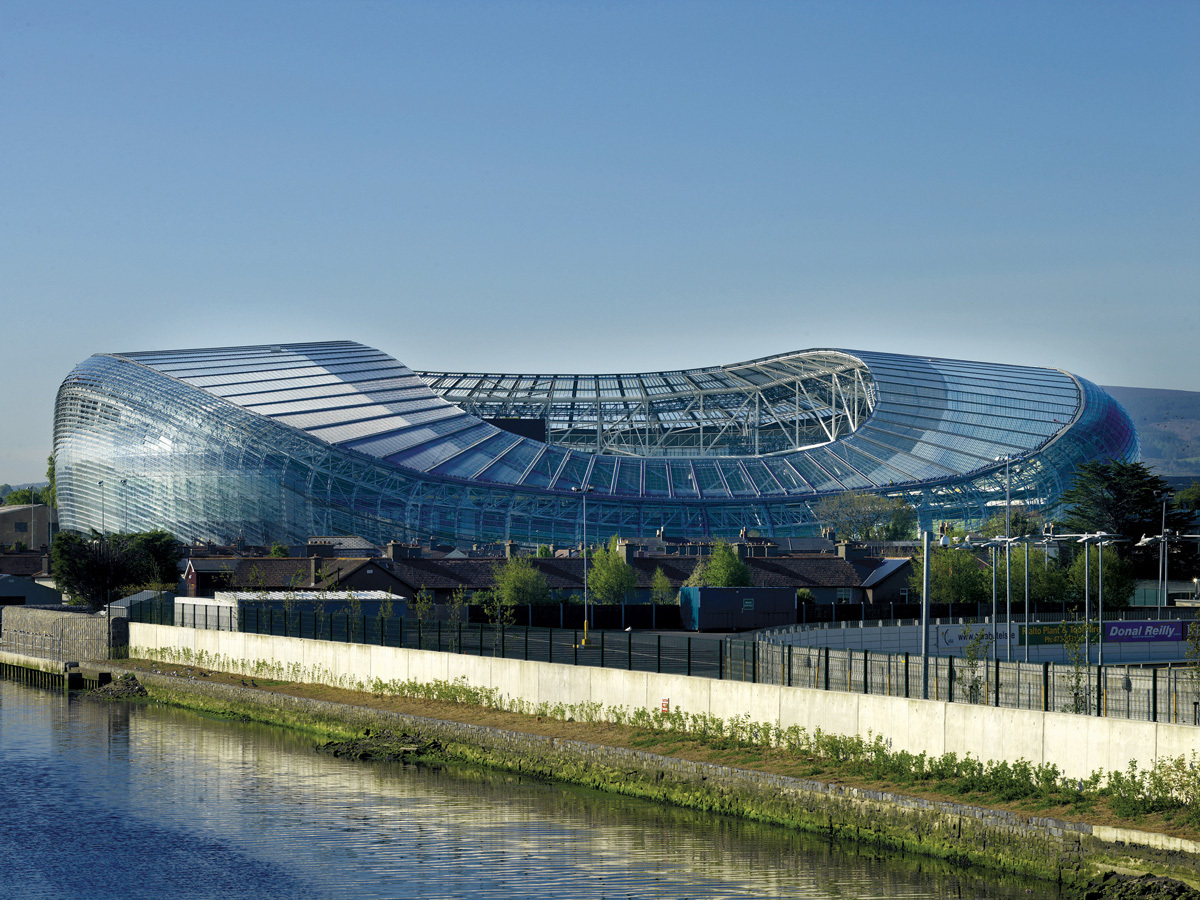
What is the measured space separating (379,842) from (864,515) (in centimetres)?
10362

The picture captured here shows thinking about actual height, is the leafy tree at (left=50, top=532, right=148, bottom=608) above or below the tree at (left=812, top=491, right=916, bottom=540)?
below

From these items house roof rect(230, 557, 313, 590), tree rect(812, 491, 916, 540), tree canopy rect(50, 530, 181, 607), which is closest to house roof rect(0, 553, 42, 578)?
tree canopy rect(50, 530, 181, 607)

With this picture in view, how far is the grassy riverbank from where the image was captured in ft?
85.3

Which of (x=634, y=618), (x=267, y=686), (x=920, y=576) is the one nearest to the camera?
(x=267, y=686)

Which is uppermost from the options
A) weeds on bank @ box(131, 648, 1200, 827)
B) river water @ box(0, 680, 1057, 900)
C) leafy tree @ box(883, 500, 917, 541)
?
leafy tree @ box(883, 500, 917, 541)

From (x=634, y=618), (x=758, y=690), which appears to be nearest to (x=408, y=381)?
(x=634, y=618)

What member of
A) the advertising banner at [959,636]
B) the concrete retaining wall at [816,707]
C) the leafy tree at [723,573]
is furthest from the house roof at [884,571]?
the concrete retaining wall at [816,707]

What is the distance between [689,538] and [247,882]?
10286cm

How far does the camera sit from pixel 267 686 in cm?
5341

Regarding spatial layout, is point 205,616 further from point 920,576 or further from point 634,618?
point 920,576

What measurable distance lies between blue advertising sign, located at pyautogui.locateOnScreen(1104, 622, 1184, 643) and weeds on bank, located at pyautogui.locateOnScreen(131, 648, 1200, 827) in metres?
30.5

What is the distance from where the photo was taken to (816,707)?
33062 millimetres

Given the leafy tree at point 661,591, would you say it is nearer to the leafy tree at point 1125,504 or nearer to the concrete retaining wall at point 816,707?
the leafy tree at point 1125,504

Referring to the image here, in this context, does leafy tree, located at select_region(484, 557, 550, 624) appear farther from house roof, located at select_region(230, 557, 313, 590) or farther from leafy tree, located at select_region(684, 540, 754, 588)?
house roof, located at select_region(230, 557, 313, 590)
